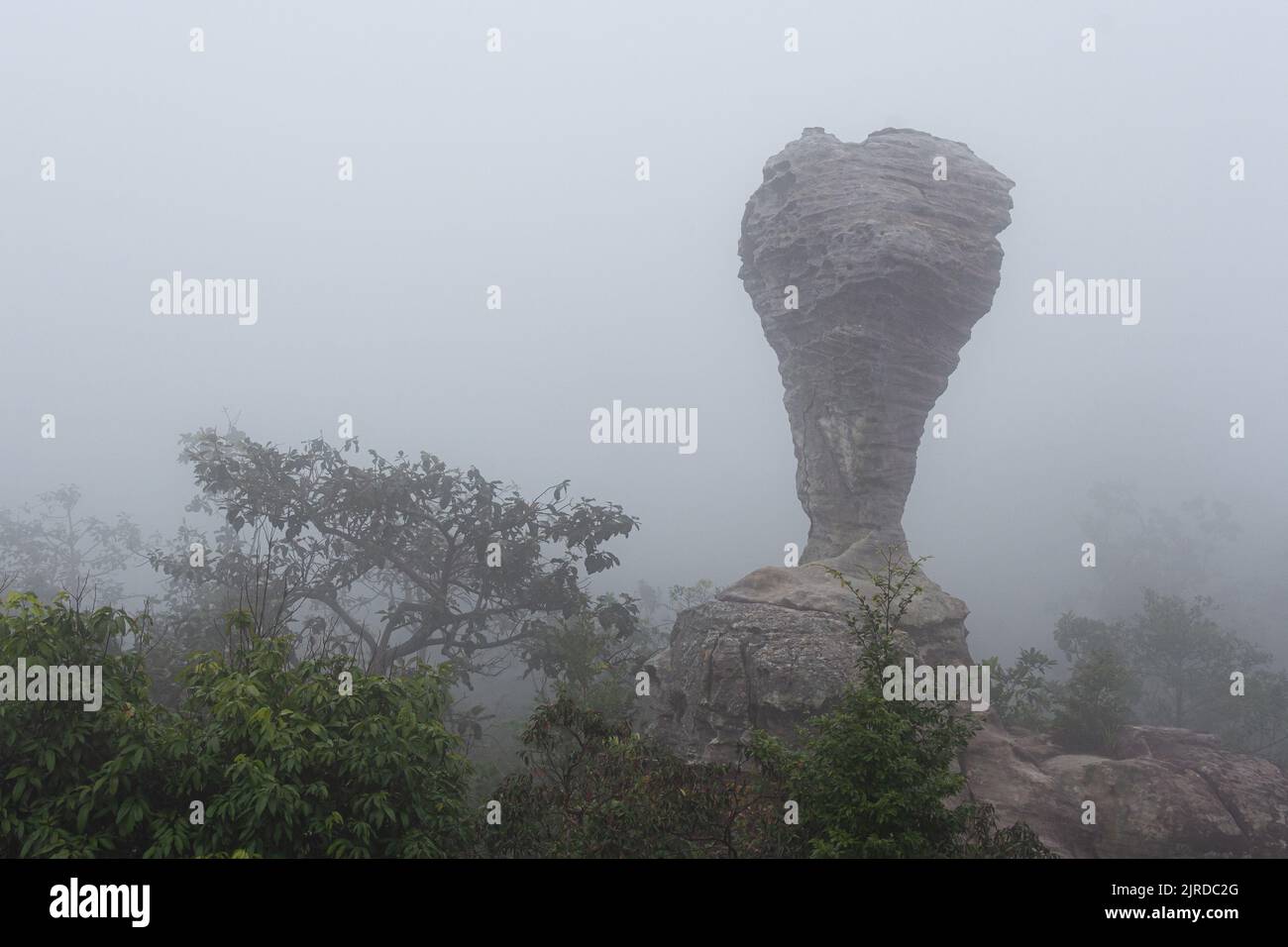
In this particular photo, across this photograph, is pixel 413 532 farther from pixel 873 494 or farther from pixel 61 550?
pixel 61 550

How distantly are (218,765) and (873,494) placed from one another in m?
17.6

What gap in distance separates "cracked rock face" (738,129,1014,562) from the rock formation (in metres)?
0.05

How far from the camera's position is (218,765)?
7.43 m

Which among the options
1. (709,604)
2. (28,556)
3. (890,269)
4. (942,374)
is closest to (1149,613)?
(942,374)

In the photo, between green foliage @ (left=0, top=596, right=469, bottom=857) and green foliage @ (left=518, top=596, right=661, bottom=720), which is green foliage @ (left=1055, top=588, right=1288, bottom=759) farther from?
green foliage @ (left=0, top=596, right=469, bottom=857)

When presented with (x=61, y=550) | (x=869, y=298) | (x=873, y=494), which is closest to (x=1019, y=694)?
(x=873, y=494)

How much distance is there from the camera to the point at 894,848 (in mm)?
7449

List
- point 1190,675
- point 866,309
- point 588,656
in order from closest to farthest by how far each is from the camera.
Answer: point 866,309, point 588,656, point 1190,675

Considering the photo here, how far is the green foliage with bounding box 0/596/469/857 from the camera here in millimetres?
7000

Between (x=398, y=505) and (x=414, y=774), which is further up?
(x=398, y=505)

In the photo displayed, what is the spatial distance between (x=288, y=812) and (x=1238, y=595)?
70.3 metres

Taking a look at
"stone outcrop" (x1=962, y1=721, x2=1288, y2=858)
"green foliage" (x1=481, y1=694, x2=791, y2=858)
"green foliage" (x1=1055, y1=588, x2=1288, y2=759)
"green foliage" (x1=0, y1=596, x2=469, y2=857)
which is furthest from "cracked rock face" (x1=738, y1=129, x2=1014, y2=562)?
"green foliage" (x1=0, y1=596, x2=469, y2=857)

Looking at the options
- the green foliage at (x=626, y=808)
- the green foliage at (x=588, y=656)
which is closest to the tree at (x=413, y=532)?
the green foliage at (x=588, y=656)
